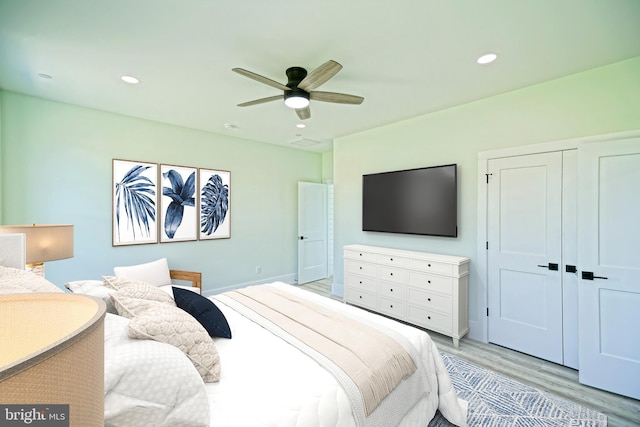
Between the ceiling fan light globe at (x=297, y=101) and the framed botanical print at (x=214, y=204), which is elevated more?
the ceiling fan light globe at (x=297, y=101)

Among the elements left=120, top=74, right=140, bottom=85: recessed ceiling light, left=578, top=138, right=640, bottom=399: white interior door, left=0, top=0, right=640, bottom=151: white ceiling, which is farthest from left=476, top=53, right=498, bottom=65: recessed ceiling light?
left=120, top=74, right=140, bottom=85: recessed ceiling light

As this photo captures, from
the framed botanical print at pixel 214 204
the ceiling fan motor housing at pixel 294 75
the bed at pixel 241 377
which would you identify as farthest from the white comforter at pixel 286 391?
the framed botanical print at pixel 214 204

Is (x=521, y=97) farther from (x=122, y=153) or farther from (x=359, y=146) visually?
(x=122, y=153)

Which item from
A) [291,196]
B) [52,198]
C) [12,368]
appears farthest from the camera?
[291,196]

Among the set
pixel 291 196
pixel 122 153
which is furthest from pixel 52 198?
pixel 291 196

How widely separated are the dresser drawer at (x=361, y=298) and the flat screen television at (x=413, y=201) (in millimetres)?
935

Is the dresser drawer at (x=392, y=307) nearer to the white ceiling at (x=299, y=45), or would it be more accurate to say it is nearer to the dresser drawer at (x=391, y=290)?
the dresser drawer at (x=391, y=290)

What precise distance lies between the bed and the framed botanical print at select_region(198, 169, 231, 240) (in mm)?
2582

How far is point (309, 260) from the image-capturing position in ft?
18.2

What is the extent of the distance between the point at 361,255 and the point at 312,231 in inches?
72.9

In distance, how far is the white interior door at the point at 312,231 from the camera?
5.38m

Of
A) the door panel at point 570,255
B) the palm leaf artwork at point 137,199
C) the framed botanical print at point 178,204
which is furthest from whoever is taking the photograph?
the framed botanical print at point 178,204

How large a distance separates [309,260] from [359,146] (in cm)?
247

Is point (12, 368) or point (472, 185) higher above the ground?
point (472, 185)
